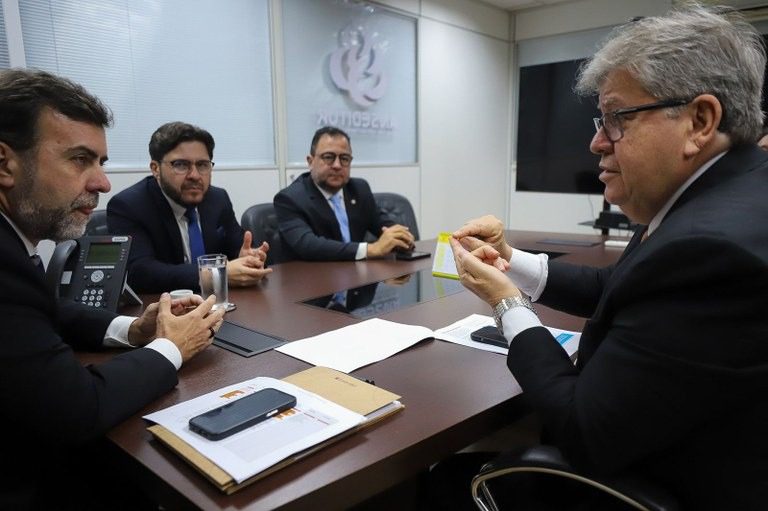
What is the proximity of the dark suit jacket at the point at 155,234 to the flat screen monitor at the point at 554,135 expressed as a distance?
8.42ft

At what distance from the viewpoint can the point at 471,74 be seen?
533cm

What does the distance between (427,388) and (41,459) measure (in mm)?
719

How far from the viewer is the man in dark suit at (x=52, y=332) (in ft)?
2.67

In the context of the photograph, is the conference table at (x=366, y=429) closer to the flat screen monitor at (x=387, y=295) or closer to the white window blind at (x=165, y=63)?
the flat screen monitor at (x=387, y=295)

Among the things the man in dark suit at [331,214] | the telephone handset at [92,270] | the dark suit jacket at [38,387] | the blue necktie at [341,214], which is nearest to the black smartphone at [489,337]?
the dark suit jacket at [38,387]

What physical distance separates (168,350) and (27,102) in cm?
55

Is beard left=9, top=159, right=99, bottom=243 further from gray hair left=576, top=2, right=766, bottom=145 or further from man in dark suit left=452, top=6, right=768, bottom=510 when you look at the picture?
gray hair left=576, top=2, right=766, bottom=145

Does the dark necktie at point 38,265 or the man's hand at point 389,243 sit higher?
the dark necktie at point 38,265

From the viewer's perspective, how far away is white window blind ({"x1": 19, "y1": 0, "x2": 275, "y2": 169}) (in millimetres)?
2789

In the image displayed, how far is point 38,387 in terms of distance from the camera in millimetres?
806

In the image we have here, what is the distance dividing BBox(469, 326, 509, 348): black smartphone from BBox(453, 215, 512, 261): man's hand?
0.82 ft

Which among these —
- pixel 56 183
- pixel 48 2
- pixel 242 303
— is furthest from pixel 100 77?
→ pixel 56 183

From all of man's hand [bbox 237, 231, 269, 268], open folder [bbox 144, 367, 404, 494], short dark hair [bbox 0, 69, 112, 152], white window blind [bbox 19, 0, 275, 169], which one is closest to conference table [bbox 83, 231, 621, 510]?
open folder [bbox 144, 367, 404, 494]

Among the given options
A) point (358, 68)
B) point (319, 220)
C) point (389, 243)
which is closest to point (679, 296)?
point (389, 243)
